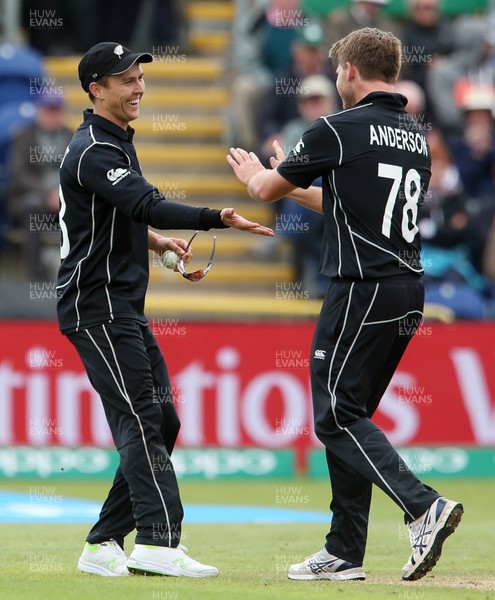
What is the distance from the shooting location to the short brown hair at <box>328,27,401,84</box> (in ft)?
22.8

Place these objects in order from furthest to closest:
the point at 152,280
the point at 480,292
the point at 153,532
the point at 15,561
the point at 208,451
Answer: the point at 152,280 → the point at 480,292 → the point at 208,451 → the point at 15,561 → the point at 153,532

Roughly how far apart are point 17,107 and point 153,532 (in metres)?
10.9

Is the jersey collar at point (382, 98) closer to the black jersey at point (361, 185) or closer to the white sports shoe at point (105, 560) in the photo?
the black jersey at point (361, 185)

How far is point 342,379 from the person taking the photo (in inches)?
274

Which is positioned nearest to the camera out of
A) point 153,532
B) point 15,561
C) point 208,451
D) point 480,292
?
point 153,532

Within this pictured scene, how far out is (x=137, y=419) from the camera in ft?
22.9

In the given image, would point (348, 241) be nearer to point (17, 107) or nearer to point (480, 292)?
point (480, 292)

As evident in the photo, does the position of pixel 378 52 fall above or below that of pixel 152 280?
above

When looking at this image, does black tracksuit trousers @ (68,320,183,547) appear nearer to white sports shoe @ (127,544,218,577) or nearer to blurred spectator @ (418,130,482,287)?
white sports shoe @ (127,544,218,577)

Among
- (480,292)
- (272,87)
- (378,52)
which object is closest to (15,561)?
(378,52)

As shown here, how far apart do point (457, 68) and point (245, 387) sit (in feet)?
20.3

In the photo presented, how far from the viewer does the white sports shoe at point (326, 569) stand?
7.09 metres

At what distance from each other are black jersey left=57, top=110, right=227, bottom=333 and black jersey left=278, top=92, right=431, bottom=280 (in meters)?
0.60

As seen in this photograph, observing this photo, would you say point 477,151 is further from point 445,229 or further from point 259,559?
point 259,559
